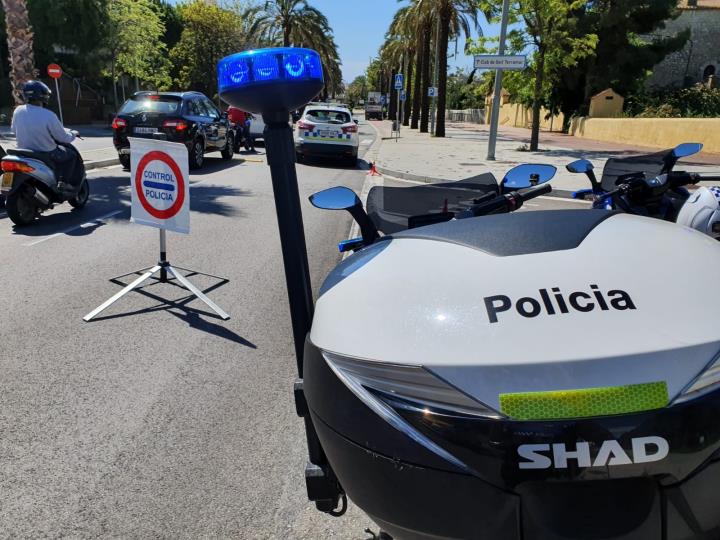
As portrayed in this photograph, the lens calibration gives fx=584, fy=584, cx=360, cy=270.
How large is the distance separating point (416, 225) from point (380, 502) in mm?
1139

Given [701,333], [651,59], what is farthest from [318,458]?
[651,59]

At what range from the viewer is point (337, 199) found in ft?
6.73

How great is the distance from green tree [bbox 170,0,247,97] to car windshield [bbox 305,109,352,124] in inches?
1652

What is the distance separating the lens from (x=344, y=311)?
1486 millimetres

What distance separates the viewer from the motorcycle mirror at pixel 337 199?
203cm

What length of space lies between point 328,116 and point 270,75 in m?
16.4

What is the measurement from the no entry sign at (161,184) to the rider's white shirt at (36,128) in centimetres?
321

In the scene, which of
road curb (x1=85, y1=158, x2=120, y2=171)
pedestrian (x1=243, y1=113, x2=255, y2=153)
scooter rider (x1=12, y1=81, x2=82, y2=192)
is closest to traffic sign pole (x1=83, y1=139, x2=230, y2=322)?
scooter rider (x1=12, y1=81, x2=82, y2=192)

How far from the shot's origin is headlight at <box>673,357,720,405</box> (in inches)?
47.7

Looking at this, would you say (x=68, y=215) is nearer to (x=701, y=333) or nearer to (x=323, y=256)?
(x=323, y=256)

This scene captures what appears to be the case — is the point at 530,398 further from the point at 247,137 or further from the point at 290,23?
the point at 290,23

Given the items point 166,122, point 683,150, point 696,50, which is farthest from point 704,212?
point 696,50

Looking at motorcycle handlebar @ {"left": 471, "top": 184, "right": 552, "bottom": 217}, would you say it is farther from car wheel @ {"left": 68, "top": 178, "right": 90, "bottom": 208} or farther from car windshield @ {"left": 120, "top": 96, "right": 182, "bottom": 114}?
car windshield @ {"left": 120, "top": 96, "right": 182, "bottom": 114}

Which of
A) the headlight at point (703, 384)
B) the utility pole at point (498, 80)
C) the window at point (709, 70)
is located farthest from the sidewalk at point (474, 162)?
the window at point (709, 70)
